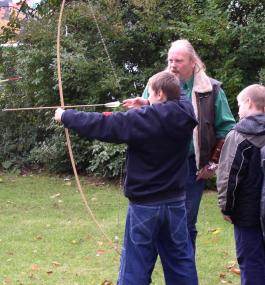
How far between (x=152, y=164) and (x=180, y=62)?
3.21 ft

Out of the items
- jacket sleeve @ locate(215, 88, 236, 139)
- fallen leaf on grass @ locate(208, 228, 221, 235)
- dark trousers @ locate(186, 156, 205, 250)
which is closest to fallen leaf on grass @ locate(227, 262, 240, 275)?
dark trousers @ locate(186, 156, 205, 250)

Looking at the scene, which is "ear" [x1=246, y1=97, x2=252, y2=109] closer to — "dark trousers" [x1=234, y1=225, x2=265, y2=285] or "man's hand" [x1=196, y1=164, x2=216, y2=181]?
"man's hand" [x1=196, y1=164, x2=216, y2=181]

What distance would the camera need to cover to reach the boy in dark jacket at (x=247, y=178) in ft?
12.5

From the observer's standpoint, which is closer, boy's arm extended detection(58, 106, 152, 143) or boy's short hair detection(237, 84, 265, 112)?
boy's arm extended detection(58, 106, 152, 143)

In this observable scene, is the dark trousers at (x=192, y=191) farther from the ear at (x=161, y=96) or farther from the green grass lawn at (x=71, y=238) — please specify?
the ear at (x=161, y=96)

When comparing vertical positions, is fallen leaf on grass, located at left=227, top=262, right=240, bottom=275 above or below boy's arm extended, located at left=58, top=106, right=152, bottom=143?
below

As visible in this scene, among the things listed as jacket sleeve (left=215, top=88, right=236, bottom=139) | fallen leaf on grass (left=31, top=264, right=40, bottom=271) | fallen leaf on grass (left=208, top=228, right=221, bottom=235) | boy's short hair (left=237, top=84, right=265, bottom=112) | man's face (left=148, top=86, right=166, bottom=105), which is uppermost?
man's face (left=148, top=86, right=166, bottom=105)

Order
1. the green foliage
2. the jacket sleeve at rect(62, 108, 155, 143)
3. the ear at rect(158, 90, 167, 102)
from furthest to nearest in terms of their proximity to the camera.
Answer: the green foliage → the ear at rect(158, 90, 167, 102) → the jacket sleeve at rect(62, 108, 155, 143)

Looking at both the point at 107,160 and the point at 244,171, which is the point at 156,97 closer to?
the point at 244,171

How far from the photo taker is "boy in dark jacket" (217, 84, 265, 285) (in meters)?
3.81

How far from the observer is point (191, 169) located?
4.41m

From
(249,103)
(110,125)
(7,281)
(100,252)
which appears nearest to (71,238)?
(100,252)

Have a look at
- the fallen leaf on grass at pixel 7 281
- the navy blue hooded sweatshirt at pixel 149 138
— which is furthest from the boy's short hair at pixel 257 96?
the fallen leaf on grass at pixel 7 281

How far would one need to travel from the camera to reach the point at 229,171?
3826mm
